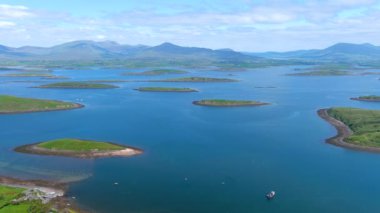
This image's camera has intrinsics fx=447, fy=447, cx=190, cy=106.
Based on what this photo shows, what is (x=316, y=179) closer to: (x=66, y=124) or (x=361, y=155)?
Result: (x=361, y=155)

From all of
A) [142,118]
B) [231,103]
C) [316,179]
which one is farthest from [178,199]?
[231,103]

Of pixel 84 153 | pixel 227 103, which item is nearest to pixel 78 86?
pixel 227 103

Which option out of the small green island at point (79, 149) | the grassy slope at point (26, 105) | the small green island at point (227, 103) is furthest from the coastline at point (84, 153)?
the small green island at point (227, 103)

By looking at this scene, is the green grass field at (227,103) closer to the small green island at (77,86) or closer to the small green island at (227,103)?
the small green island at (227,103)

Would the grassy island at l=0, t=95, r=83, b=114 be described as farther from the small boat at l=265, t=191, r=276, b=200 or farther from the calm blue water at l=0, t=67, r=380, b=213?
the small boat at l=265, t=191, r=276, b=200

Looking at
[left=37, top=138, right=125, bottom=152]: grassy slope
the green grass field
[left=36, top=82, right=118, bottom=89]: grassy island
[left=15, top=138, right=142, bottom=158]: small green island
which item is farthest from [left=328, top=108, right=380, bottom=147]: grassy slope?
[left=36, top=82, right=118, bottom=89]: grassy island

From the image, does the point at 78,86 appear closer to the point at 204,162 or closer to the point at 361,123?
the point at 361,123
